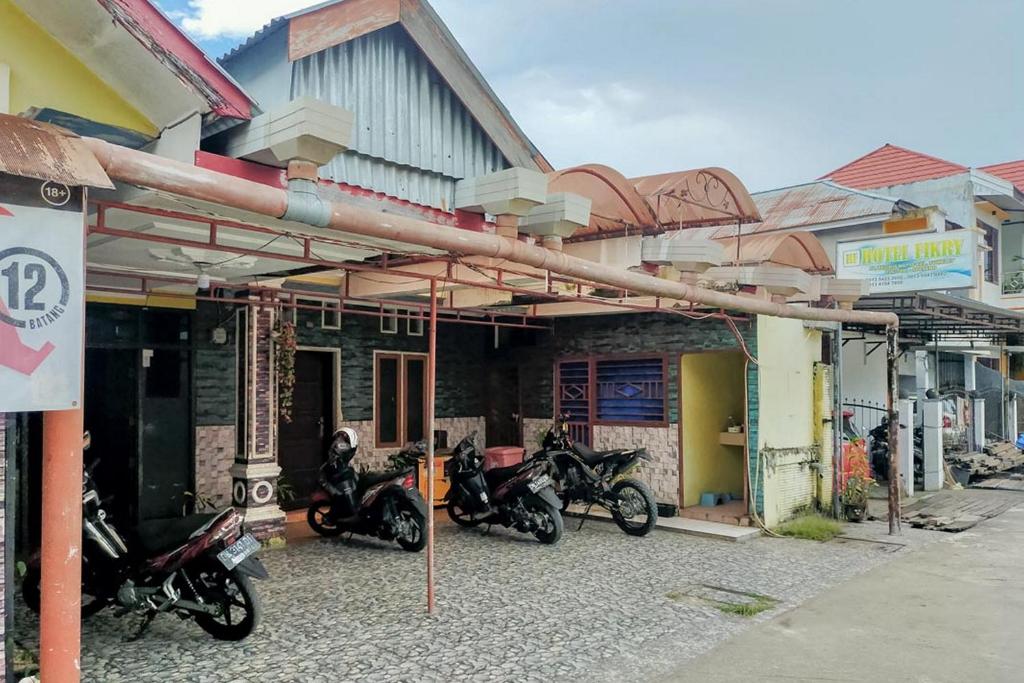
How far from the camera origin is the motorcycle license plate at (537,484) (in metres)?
7.39

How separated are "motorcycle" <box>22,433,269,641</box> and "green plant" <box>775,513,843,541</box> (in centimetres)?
559

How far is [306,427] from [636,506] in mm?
3711

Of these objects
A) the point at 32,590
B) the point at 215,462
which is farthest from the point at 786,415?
the point at 32,590

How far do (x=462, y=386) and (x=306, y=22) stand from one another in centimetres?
661

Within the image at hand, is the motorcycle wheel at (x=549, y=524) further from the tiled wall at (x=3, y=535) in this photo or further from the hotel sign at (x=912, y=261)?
the hotel sign at (x=912, y=261)

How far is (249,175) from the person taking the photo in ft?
13.1

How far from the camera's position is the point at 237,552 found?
15.1 ft

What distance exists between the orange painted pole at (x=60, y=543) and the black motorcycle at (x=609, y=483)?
5616 millimetres

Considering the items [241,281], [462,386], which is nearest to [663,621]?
[241,281]

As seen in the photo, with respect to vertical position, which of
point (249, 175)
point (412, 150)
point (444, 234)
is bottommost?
point (444, 234)

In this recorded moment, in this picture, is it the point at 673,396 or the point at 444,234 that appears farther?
the point at 673,396

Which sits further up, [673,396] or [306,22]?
[306,22]

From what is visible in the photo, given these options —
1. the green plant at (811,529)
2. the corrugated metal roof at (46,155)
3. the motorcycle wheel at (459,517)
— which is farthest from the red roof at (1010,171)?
the corrugated metal roof at (46,155)

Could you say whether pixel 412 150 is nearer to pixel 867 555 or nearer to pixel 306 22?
pixel 306 22
